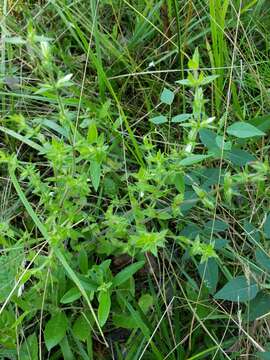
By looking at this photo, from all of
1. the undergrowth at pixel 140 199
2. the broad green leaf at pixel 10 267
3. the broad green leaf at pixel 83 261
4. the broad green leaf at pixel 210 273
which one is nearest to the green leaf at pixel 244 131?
the undergrowth at pixel 140 199

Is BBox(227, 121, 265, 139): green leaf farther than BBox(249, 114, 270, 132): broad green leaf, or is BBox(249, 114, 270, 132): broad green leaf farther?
BBox(249, 114, 270, 132): broad green leaf

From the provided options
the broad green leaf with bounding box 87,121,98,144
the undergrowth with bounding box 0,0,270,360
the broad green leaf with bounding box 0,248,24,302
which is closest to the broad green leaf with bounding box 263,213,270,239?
the undergrowth with bounding box 0,0,270,360

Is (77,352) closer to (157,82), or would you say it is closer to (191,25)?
(157,82)

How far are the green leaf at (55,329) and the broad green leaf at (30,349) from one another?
0.16 feet

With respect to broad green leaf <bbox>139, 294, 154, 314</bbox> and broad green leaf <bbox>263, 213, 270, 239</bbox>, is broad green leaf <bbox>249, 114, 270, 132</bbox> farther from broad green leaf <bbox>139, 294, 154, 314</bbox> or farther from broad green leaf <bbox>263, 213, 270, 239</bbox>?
broad green leaf <bbox>139, 294, 154, 314</bbox>

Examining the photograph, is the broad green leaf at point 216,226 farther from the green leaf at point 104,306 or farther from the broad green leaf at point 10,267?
the broad green leaf at point 10,267

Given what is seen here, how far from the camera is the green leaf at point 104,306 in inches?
43.6

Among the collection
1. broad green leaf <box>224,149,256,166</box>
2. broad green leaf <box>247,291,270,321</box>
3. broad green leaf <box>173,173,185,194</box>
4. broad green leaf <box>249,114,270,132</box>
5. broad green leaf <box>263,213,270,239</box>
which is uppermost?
broad green leaf <box>249,114,270,132</box>

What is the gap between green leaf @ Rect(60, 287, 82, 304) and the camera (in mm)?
1151

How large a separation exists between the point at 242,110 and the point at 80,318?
0.62 metres

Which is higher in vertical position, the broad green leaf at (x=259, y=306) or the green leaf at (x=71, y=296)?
the green leaf at (x=71, y=296)

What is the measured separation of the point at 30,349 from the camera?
121cm

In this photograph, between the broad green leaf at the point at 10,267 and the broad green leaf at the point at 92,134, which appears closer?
the broad green leaf at the point at 92,134

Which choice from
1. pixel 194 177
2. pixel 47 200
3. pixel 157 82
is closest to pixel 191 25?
pixel 157 82
